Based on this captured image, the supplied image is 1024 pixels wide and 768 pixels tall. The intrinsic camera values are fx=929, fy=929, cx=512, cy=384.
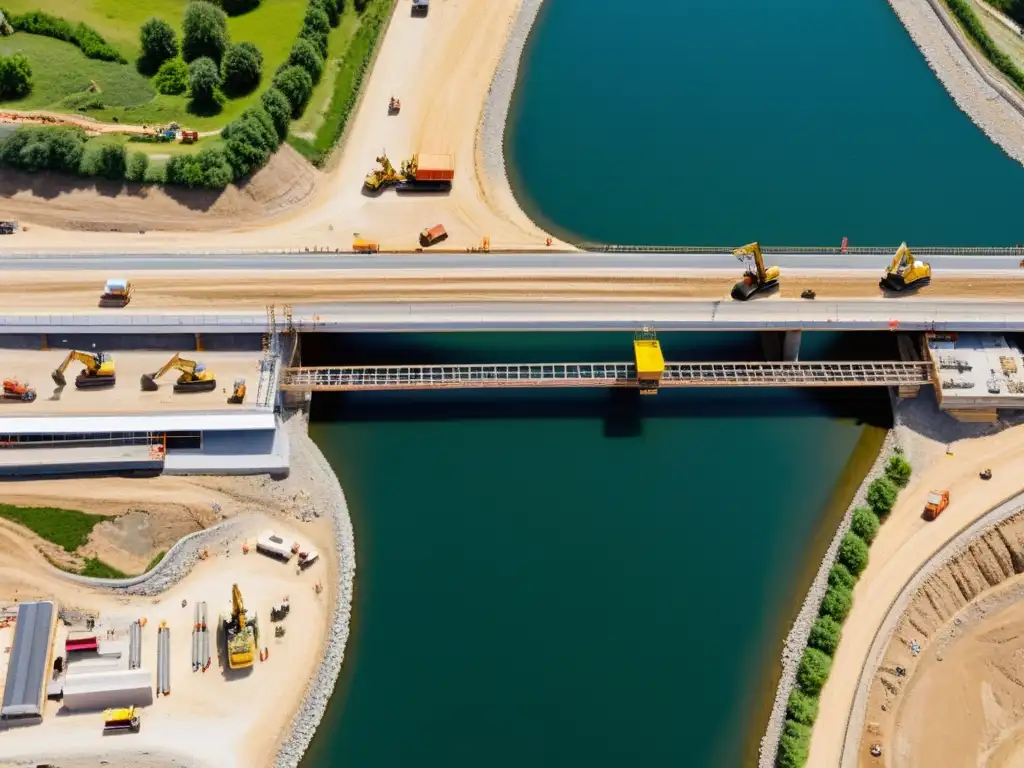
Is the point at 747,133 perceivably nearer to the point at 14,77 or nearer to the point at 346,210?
the point at 346,210

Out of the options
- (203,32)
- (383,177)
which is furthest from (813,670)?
(203,32)

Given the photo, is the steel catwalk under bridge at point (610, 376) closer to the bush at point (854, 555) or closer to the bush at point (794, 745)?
the bush at point (854, 555)

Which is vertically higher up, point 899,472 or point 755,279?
point 755,279

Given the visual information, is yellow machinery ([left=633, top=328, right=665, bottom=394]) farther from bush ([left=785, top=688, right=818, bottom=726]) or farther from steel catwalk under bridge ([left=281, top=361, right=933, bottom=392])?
bush ([left=785, top=688, right=818, bottom=726])

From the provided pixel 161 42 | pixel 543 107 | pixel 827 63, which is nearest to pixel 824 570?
pixel 543 107

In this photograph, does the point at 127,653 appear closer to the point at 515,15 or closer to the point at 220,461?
the point at 220,461

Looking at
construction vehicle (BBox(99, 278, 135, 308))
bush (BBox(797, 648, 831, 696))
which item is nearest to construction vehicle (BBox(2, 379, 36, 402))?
construction vehicle (BBox(99, 278, 135, 308))
